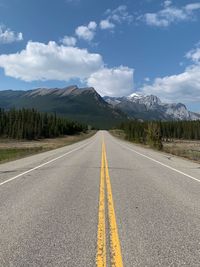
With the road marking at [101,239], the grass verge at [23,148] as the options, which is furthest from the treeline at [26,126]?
the road marking at [101,239]

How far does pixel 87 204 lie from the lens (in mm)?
7652

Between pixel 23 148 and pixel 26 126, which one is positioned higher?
pixel 26 126

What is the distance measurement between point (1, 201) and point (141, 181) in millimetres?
5434

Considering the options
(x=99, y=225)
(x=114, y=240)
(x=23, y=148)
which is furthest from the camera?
(x=23, y=148)

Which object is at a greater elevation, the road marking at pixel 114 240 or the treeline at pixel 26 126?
the treeline at pixel 26 126

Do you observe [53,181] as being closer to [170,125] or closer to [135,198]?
[135,198]

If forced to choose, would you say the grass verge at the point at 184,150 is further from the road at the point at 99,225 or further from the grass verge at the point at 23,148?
the road at the point at 99,225

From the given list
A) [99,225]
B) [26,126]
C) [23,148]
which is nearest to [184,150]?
[23,148]

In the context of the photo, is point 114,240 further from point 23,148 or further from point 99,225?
point 23,148

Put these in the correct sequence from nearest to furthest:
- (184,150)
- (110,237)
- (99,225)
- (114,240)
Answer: (114,240) < (110,237) < (99,225) < (184,150)

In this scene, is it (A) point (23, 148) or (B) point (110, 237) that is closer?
(B) point (110, 237)

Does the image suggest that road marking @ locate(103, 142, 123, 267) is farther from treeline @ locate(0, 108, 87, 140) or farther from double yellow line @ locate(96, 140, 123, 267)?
treeline @ locate(0, 108, 87, 140)

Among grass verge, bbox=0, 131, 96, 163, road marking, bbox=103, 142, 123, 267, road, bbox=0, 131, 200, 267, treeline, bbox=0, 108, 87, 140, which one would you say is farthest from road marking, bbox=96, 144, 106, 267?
treeline, bbox=0, 108, 87, 140

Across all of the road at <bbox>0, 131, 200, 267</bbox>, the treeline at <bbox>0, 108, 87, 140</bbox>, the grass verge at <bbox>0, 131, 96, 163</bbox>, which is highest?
the treeline at <bbox>0, 108, 87, 140</bbox>
